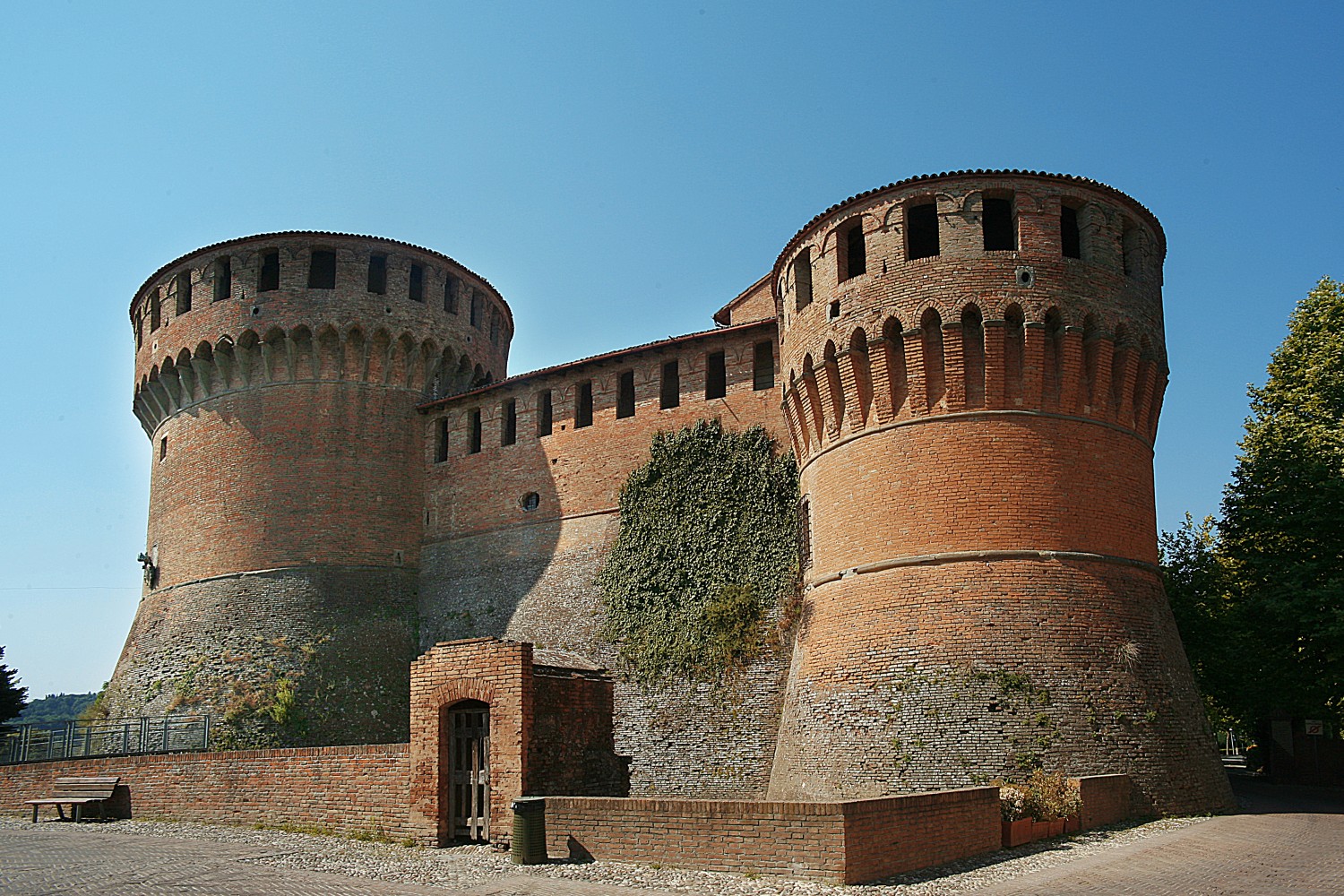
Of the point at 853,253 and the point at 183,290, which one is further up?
the point at 183,290

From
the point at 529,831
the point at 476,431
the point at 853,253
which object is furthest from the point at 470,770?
the point at 476,431

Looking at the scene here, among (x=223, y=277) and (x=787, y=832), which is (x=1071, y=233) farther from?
(x=223, y=277)

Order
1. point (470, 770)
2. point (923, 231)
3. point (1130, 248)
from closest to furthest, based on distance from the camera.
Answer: point (470, 770), point (1130, 248), point (923, 231)

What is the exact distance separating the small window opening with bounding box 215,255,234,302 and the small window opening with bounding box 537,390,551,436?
876 cm

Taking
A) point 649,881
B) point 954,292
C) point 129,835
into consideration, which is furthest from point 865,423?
point 129,835

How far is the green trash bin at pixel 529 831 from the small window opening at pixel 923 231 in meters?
11.2

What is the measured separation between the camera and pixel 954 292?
716 inches

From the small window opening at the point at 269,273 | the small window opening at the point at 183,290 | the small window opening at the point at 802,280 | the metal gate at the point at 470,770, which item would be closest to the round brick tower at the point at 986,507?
the small window opening at the point at 802,280

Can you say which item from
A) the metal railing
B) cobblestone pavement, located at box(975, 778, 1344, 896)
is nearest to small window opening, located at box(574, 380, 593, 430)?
the metal railing

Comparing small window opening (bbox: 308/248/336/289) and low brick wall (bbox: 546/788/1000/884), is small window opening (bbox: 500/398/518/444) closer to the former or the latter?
small window opening (bbox: 308/248/336/289)

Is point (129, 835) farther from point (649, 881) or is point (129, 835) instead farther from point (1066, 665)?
point (1066, 665)

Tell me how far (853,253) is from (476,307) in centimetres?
1354

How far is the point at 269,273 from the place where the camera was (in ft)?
94.5

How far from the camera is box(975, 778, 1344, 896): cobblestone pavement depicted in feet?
35.6
